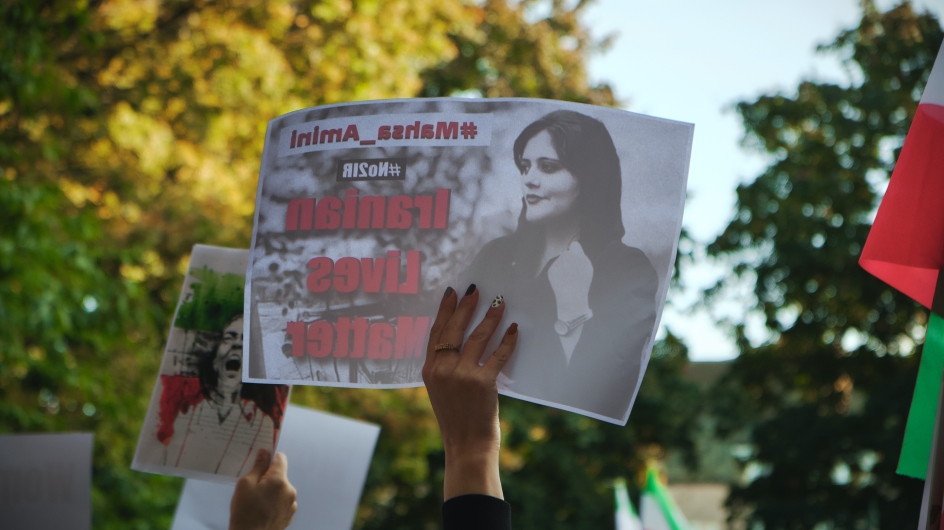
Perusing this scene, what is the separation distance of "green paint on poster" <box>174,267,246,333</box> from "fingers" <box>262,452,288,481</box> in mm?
328

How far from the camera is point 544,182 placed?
4.01 feet

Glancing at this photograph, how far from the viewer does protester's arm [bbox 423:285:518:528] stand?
100cm

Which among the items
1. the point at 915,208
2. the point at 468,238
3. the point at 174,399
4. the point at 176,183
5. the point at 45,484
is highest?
the point at 176,183

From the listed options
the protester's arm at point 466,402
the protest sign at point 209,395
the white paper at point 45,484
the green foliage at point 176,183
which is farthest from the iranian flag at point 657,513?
the protester's arm at point 466,402

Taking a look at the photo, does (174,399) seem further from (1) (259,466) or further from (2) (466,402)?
(2) (466,402)

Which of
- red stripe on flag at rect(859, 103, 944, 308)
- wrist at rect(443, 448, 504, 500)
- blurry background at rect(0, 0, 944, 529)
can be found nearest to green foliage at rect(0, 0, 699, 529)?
blurry background at rect(0, 0, 944, 529)

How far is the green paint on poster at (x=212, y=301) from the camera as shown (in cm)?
165

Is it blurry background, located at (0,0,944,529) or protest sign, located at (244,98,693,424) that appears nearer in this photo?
protest sign, located at (244,98,693,424)

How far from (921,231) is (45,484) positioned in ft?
6.65

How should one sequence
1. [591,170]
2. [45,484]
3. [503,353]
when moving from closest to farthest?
1. [503,353]
2. [591,170]
3. [45,484]

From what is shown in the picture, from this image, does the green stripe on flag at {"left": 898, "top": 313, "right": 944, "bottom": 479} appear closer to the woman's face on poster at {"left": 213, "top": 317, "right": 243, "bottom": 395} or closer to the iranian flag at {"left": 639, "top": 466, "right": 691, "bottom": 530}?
the woman's face on poster at {"left": 213, "top": 317, "right": 243, "bottom": 395}

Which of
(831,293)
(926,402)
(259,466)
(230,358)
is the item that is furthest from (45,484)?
(831,293)

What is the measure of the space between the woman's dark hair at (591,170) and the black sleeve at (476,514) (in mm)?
418

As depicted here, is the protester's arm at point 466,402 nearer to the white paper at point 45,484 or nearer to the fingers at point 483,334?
the fingers at point 483,334
